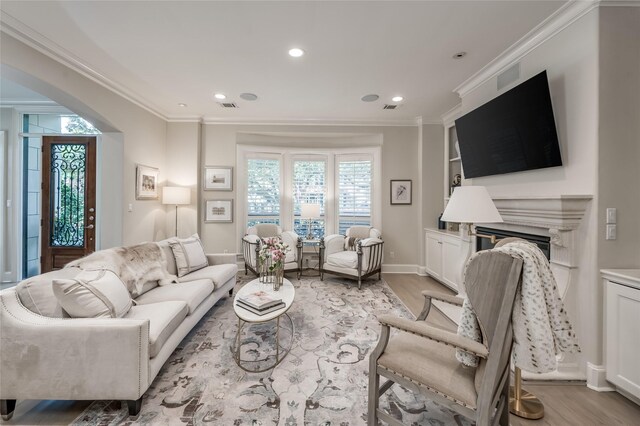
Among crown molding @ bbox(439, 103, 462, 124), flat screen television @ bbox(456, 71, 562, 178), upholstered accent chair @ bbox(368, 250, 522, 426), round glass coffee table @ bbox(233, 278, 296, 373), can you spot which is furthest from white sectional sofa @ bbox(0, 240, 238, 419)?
crown molding @ bbox(439, 103, 462, 124)

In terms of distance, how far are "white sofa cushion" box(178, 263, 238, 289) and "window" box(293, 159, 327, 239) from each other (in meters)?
1.97

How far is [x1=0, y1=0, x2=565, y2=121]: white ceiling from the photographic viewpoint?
218cm

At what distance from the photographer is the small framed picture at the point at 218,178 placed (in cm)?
507

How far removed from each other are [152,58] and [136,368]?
308cm

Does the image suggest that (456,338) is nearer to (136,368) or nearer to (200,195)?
(136,368)

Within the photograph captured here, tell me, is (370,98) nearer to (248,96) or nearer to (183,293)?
(248,96)

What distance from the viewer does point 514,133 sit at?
2.60 meters

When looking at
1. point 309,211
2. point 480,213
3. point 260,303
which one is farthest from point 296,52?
point 309,211

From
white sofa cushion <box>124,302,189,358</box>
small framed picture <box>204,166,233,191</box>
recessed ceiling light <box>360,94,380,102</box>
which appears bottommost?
white sofa cushion <box>124,302,189,358</box>

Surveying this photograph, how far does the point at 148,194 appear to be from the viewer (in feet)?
14.5

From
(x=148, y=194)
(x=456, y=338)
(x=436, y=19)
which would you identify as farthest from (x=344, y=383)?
(x=148, y=194)

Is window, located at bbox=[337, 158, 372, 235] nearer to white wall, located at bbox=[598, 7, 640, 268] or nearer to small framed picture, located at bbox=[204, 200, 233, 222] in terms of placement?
small framed picture, located at bbox=[204, 200, 233, 222]

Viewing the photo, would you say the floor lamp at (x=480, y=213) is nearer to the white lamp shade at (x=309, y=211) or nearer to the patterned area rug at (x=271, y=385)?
the patterned area rug at (x=271, y=385)

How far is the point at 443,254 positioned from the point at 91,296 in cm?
432
